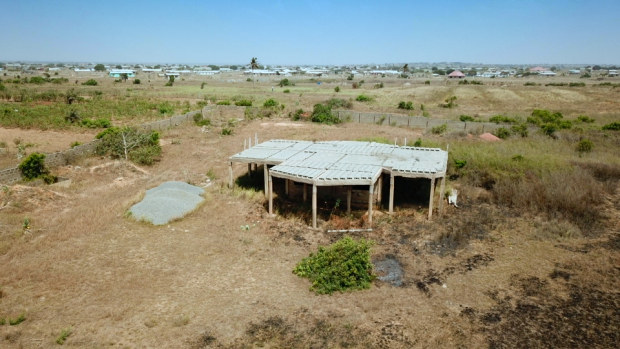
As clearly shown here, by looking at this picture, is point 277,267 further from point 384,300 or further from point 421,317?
point 421,317

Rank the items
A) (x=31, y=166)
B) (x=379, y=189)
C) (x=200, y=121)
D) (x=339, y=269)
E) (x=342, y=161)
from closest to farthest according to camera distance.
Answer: (x=339, y=269) < (x=379, y=189) < (x=342, y=161) < (x=31, y=166) < (x=200, y=121)

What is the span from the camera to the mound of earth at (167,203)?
42.6 ft

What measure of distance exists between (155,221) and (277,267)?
4692mm

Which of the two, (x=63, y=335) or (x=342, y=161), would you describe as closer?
(x=63, y=335)

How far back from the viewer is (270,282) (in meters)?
9.59

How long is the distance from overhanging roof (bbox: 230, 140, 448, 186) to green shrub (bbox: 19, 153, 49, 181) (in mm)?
7557

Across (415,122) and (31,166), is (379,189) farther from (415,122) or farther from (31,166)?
(415,122)

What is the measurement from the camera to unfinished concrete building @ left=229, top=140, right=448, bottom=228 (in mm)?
12812

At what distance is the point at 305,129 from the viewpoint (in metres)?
28.9

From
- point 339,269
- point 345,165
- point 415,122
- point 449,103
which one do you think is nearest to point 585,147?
point 415,122

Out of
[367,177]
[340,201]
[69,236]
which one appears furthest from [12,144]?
[367,177]

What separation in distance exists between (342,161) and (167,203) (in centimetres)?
610

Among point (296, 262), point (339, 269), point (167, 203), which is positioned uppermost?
point (167, 203)

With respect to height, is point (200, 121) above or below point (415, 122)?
above
